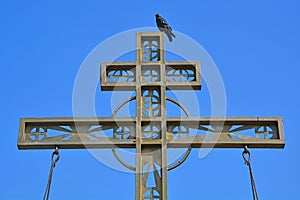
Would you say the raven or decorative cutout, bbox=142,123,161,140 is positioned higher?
the raven

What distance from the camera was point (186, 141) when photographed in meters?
10.0

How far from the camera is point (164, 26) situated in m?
10.7

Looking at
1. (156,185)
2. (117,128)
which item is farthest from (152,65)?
(156,185)

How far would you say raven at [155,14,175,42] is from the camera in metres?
10.7

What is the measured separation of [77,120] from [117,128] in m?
0.58

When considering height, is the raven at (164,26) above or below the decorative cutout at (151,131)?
above

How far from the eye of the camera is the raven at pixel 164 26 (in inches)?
421

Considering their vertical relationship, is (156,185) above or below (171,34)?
below

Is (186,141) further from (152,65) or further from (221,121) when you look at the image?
(152,65)

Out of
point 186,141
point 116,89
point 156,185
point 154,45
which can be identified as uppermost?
point 154,45

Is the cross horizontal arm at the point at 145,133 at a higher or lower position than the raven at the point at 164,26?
lower

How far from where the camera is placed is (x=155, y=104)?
1024 cm

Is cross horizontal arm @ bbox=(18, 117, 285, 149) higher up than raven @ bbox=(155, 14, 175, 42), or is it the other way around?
raven @ bbox=(155, 14, 175, 42)

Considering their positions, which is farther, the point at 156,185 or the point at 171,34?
the point at 171,34
